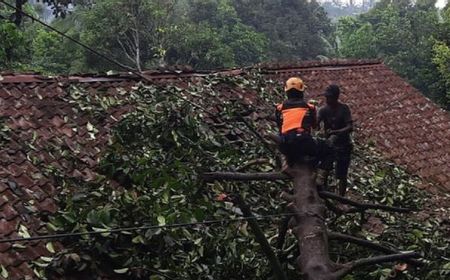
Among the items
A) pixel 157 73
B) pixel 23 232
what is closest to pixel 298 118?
pixel 23 232

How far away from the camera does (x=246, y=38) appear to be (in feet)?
108

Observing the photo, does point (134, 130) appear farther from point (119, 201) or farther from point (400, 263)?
point (400, 263)

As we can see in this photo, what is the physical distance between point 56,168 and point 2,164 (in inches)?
17.3

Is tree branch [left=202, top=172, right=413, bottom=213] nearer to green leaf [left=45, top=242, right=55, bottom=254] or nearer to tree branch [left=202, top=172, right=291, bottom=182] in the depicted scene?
tree branch [left=202, top=172, right=291, bottom=182]

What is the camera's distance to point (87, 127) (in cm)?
607

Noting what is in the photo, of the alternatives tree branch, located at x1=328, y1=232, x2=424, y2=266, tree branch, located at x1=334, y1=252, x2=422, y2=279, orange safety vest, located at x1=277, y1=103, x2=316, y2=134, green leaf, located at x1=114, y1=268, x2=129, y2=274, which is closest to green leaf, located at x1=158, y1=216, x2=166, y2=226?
green leaf, located at x1=114, y1=268, x2=129, y2=274

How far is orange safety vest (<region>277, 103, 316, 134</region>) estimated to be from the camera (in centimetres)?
435

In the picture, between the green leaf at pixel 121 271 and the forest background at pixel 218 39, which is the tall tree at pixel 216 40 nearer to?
the forest background at pixel 218 39

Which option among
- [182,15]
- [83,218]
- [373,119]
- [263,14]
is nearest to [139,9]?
[182,15]

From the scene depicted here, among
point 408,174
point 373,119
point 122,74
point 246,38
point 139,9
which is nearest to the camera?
point 122,74

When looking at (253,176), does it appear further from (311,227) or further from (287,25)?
(287,25)

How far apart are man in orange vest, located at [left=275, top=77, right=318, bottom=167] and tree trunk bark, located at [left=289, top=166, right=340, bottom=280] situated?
111 millimetres

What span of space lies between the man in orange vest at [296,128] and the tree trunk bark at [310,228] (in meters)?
0.11

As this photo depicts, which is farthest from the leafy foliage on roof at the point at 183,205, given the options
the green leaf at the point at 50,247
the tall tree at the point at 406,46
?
the tall tree at the point at 406,46
